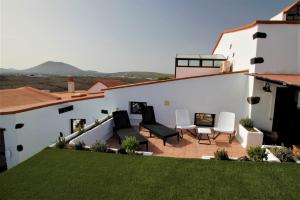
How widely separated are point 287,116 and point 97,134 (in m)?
10.0

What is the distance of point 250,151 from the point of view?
6281 millimetres

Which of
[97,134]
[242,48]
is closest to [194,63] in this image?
[242,48]

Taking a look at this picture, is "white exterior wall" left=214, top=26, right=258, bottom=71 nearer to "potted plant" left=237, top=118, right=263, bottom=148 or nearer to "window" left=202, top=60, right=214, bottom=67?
"window" left=202, top=60, right=214, bottom=67

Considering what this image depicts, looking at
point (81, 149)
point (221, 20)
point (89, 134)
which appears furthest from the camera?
point (221, 20)

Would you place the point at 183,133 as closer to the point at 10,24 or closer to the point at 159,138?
the point at 159,138

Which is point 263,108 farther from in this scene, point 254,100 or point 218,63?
point 218,63

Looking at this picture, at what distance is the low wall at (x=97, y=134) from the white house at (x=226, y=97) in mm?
2035

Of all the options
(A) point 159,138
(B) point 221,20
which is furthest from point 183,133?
(B) point 221,20

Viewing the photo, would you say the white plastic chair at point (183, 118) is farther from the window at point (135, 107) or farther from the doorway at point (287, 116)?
the doorway at point (287, 116)

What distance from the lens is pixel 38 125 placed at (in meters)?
10.1

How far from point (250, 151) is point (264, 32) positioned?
5937 mm

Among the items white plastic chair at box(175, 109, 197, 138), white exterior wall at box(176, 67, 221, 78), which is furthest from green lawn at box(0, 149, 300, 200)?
white exterior wall at box(176, 67, 221, 78)

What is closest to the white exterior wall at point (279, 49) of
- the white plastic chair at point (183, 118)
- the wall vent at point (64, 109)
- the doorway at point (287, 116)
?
the doorway at point (287, 116)

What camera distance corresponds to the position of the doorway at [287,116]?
923 cm
